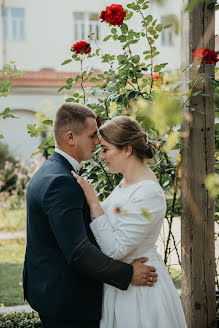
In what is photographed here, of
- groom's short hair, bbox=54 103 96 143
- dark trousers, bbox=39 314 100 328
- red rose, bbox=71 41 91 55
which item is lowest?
dark trousers, bbox=39 314 100 328

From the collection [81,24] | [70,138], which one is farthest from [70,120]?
[81,24]

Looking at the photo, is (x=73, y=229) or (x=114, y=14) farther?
(x=114, y=14)

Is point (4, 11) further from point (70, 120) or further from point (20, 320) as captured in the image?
point (70, 120)

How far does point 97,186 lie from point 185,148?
806mm

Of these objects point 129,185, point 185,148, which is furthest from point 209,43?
point 129,185

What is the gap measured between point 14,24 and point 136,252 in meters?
15.4

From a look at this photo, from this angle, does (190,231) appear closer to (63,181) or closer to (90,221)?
(90,221)

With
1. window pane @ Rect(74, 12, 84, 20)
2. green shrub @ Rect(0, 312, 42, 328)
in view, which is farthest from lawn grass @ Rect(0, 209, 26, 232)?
window pane @ Rect(74, 12, 84, 20)

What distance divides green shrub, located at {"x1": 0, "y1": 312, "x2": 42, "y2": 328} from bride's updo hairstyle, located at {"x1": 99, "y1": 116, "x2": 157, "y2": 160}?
6.84 feet

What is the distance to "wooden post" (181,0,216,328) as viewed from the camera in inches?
102

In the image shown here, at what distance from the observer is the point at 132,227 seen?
188 centimetres

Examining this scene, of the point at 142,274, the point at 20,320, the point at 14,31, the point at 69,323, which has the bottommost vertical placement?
the point at 20,320

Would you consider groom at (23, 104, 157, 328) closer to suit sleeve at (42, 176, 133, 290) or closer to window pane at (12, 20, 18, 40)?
suit sleeve at (42, 176, 133, 290)

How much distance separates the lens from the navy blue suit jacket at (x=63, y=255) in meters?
1.74
